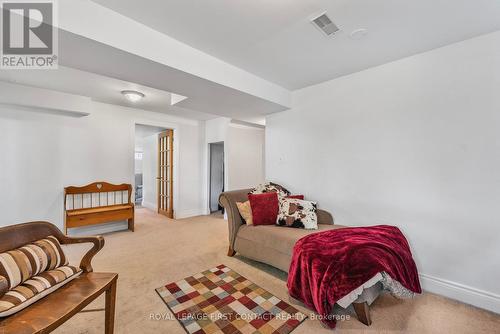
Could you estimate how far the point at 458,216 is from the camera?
2.01 m

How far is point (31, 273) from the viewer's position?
4.17ft

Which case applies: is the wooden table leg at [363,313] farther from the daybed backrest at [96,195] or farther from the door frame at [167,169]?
the door frame at [167,169]

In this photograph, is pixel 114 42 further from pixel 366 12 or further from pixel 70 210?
pixel 70 210

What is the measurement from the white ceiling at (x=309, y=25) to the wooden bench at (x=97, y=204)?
3180 mm

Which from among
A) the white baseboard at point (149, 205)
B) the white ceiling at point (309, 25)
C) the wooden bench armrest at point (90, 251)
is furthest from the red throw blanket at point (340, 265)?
the white baseboard at point (149, 205)

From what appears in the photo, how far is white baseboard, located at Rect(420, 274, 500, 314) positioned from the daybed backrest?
4680 millimetres

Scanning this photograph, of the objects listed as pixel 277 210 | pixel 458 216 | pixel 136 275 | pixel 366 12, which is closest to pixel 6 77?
pixel 136 275

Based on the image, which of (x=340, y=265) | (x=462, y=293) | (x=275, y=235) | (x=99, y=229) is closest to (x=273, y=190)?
(x=275, y=235)

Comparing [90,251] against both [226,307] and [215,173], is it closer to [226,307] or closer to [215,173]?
[226,307]

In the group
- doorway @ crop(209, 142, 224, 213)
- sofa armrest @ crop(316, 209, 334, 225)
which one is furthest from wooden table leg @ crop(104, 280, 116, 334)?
doorway @ crop(209, 142, 224, 213)

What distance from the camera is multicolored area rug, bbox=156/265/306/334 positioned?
1.60 metres

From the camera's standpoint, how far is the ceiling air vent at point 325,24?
175cm

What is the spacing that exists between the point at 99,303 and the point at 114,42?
2.22 metres

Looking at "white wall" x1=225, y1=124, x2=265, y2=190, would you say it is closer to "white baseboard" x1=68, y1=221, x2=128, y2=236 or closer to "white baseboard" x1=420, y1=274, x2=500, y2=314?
"white baseboard" x1=68, y1=221, x2=128, y2=236
